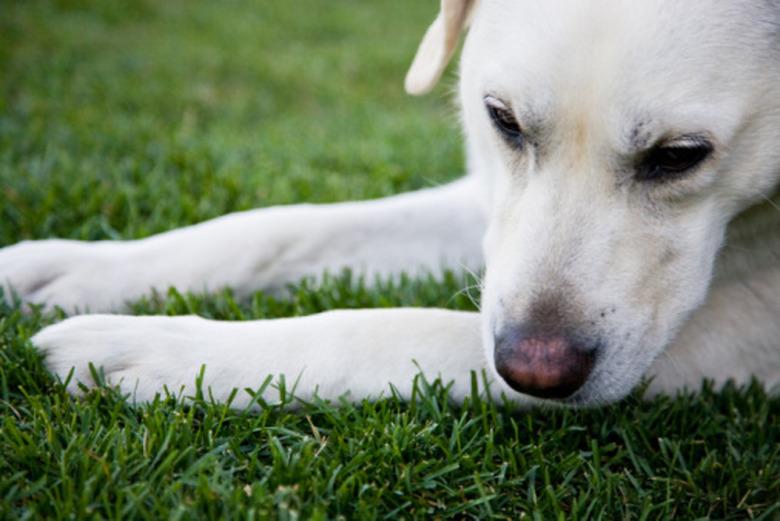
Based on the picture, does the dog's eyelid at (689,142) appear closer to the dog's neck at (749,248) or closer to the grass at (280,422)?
the dog's neck at (749,248)

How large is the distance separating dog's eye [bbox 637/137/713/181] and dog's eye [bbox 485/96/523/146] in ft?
1.07

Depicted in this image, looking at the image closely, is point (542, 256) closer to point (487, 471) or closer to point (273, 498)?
point (487, 471)

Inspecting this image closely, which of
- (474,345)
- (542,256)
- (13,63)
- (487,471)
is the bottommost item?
(487,471)

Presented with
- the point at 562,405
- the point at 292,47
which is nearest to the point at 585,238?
the point at 562,405

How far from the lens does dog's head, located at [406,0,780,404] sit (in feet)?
6.51

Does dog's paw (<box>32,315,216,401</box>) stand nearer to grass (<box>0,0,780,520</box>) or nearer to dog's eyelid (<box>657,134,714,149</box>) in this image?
grass (<box>0,0,780,520</box>)

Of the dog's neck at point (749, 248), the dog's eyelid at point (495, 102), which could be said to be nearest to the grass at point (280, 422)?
the dog's neck at point (749, 248)

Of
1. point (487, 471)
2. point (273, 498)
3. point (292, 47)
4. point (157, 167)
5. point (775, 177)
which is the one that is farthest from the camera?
point (292, 47)

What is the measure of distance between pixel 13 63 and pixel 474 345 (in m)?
4.85

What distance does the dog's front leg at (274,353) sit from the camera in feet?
7.02

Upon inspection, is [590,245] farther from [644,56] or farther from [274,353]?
[274,353]

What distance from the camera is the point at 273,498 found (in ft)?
5.61

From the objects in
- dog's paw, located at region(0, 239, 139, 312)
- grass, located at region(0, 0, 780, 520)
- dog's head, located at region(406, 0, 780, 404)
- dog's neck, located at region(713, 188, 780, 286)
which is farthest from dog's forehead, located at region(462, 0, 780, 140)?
dog's paw, located at region(0, 239, 139, 312)

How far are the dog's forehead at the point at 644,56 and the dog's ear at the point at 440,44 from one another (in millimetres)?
489
